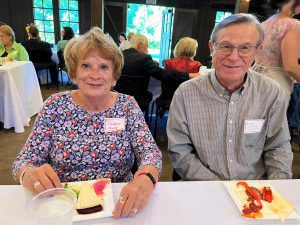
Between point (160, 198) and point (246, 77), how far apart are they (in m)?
0.83

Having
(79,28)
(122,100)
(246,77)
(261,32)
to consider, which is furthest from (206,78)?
(79,28)

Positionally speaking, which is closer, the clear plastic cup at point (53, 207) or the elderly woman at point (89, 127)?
the clear plastic cup at point (53, 207)

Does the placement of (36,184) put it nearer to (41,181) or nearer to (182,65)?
(41,181)

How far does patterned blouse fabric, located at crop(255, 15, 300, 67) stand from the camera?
72.3 inches

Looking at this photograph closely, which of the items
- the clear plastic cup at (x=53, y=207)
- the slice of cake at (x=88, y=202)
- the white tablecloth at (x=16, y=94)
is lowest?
the white tablecloth at (x=16, y=94)

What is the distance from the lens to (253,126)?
1281 mm

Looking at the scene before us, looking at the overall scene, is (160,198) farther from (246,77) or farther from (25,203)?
(246,77)

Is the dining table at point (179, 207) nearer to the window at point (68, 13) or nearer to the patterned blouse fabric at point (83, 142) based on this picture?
the patterned blouse fabric at point (83, 142)

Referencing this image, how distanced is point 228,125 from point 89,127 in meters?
0.70

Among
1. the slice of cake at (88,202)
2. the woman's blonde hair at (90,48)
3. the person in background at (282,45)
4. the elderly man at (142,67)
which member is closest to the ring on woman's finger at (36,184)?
the slice of cake at (88,202)

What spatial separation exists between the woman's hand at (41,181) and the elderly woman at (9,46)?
3.81 metres

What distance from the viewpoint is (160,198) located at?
0.91m

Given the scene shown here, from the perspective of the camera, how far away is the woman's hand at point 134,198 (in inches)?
31.5

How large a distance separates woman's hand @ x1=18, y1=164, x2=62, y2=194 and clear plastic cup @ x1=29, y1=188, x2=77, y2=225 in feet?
0.52
